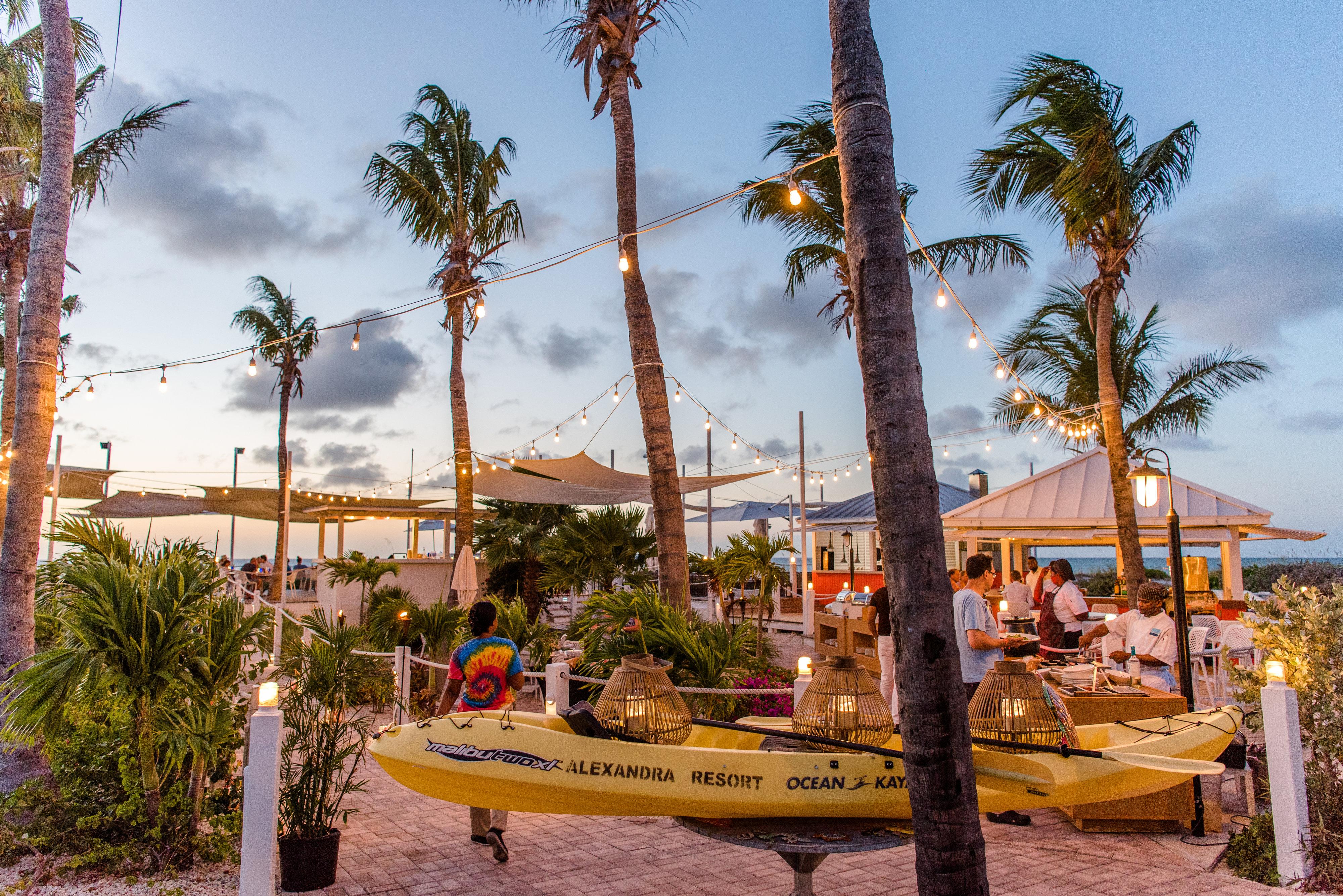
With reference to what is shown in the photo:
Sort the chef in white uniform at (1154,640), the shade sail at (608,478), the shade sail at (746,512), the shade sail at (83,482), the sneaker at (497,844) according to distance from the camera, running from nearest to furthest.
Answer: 1. the sneaker at (497,844)
2. the chef in white uniform at (1154,640)
3. the shade sail at (608,478)
4. the shade sail at (83,482)
5. the shade sail at (746,512)

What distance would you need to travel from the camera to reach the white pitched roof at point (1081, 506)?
13344 mm

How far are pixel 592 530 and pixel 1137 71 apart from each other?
875 centimetres

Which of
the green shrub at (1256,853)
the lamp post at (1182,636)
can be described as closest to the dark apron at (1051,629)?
the lamp post at (1182,636)

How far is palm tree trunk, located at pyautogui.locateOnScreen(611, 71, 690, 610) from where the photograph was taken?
781cm

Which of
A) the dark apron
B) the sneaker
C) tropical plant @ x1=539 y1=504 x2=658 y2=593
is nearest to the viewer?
the sneaker

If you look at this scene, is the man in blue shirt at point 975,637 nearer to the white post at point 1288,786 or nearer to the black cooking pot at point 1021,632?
the black cooking pot at point 1021,632

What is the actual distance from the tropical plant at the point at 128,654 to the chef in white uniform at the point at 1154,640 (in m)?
6.14

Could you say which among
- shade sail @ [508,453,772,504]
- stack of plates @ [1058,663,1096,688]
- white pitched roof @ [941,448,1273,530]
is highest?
shade sail @ [508,453,772,504]

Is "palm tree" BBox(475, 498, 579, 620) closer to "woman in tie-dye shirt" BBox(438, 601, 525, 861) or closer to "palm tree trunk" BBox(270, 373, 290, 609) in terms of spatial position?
"palm tree trunk" BBox(270, 373, 290, 609)

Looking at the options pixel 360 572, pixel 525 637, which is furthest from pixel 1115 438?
pixel 360 572

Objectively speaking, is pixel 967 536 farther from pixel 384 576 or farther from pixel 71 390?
pixel 71 390

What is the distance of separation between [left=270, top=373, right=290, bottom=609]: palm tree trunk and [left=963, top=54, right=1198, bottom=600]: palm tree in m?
9.93

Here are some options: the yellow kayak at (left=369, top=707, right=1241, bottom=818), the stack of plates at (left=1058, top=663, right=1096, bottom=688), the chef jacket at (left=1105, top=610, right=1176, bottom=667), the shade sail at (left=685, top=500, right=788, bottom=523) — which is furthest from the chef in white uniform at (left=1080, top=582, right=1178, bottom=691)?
the shade sail at (left=685, top=500, right=788, bottom=523)

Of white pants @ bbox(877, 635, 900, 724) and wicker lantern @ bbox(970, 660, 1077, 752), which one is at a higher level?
wicker lantern @ bbox(970, 660, 1077, 752)
